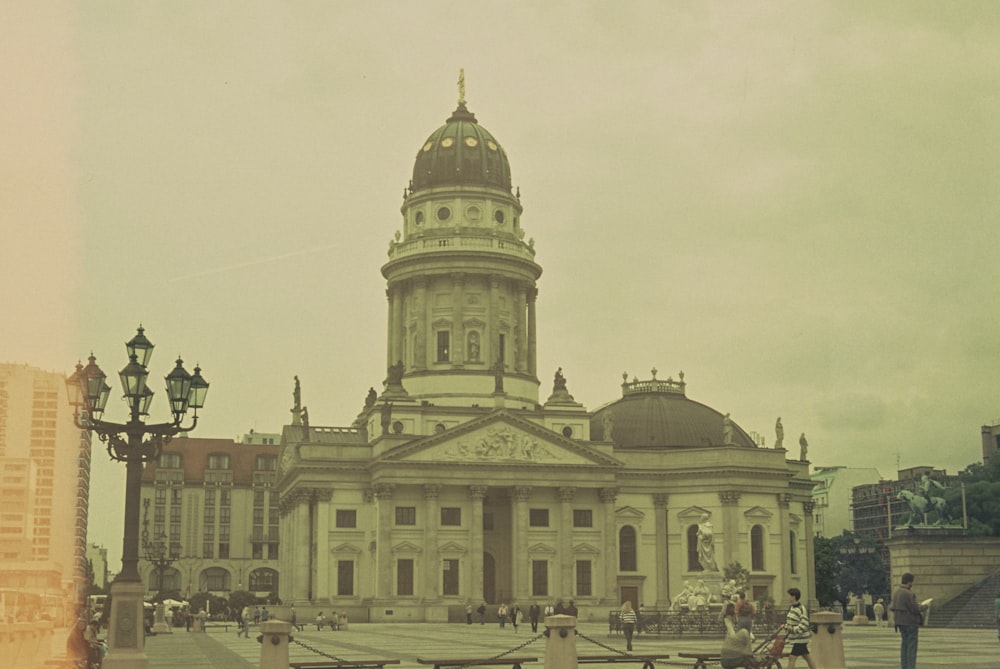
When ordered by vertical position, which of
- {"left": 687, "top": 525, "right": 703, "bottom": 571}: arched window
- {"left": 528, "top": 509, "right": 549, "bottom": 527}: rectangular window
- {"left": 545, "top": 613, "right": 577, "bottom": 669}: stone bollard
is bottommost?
{"left": 545, "top": 613, "right": 577, "bottom": 669}: stone bollard

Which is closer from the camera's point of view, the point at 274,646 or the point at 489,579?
the point at 274,646

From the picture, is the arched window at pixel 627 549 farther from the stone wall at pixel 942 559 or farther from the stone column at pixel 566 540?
the stone wall at pixel 942 559

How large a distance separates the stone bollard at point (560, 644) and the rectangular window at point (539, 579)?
67.2 metres

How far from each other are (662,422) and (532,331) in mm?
11878

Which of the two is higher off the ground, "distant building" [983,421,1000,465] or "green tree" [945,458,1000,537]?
"distant building" [983,421,1000,465]

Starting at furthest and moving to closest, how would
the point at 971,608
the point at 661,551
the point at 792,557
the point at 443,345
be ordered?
the point at 792,557
the point at 443,345
the point at 661,551
the point at 971,608

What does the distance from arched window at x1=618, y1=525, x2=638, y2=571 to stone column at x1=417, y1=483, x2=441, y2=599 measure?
14.3 meters

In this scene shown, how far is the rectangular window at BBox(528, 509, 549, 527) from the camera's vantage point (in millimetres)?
94438

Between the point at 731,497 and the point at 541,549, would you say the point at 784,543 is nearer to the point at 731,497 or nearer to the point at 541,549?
the point at 731,497

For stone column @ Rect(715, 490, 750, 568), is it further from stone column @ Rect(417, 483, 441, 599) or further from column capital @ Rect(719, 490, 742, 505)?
stone column @ Rect(417, 483, 441, 599)

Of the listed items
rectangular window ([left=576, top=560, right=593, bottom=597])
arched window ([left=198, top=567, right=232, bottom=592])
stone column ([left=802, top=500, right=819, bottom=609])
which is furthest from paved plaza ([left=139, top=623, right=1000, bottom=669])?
arched window ([left=198, top=567, right=232, bottom=592])

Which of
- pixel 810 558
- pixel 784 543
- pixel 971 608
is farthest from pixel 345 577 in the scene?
pixel 971 608

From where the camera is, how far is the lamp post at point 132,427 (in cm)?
2819

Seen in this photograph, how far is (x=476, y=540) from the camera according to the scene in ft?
→ 302
